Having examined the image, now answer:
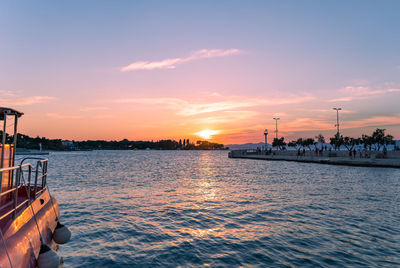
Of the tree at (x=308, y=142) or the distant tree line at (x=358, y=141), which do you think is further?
the tree at (x=308, y=142)

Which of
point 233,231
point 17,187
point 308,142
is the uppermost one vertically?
point 308,142

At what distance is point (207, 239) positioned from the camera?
10688 millimetres

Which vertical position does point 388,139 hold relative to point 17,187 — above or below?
above

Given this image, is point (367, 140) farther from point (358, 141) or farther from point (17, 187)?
point (17, 187)

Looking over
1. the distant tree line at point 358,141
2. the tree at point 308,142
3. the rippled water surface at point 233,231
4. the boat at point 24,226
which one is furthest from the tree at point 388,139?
the boat at point 24,226

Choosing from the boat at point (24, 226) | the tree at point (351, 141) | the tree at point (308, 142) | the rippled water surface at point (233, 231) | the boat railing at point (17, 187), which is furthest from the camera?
the tree at point (308, 142)

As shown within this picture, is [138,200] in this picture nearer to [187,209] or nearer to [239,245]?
[187,209]

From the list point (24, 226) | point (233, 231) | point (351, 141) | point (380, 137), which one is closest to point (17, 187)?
point (24, 226)

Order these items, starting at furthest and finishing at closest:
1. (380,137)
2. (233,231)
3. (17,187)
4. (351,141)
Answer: (351,141) → (380,137) → (233,231) → (17,187)

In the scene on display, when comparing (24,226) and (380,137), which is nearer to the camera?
(24,226)

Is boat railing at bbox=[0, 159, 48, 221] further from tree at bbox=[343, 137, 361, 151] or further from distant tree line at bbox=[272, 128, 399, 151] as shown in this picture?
tree at bbox=[343, 137, 361, 151]

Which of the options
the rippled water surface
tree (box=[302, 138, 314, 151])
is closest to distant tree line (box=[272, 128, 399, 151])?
tree (box=[302, 138, 314, 151])

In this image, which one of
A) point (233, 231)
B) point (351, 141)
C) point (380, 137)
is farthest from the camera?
point (351, 141)

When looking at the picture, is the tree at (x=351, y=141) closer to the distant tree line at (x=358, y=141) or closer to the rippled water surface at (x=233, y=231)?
the distant tree line at (x=358, y=141)
